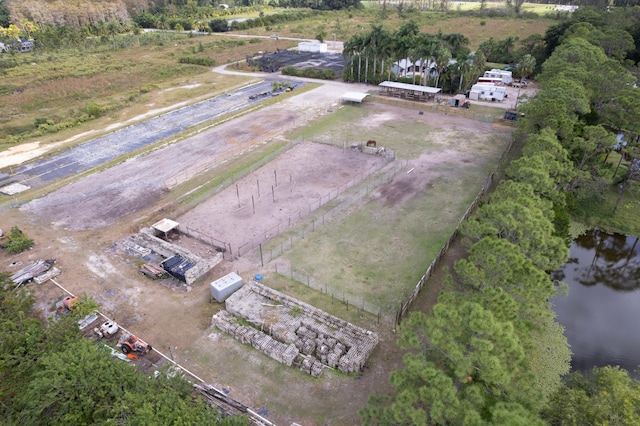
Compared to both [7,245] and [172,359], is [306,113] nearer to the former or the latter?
[7,245]

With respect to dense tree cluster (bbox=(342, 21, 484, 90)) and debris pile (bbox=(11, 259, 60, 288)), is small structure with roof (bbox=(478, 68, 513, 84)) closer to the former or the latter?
dense tree cluster (bbox=(342, 21, 484, 90))

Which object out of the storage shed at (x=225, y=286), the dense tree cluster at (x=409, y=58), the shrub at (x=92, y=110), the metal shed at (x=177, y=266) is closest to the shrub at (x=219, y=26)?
the dense tree cluster at (x=409, y=58)

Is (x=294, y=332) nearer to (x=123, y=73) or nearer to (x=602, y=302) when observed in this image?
(x=602, y=302)

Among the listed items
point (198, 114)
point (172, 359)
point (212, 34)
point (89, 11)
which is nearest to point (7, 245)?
point (172, 359)

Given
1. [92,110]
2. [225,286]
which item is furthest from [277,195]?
[92,110]

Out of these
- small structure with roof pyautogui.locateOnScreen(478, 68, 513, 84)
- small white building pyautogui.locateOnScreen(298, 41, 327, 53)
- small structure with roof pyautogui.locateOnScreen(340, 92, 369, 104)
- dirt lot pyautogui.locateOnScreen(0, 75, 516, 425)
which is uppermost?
small white building pyautogui.locateOnScreen(298, 41, 327, 53)

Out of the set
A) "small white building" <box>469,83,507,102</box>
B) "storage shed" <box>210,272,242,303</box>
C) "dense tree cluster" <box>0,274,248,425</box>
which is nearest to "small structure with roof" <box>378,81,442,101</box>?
"small white building" <box>469,83,507,102</box>

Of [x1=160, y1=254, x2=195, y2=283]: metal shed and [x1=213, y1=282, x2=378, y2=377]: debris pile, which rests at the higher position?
[x1=160, y1=254, x2=195, y2=283]: metal shed
